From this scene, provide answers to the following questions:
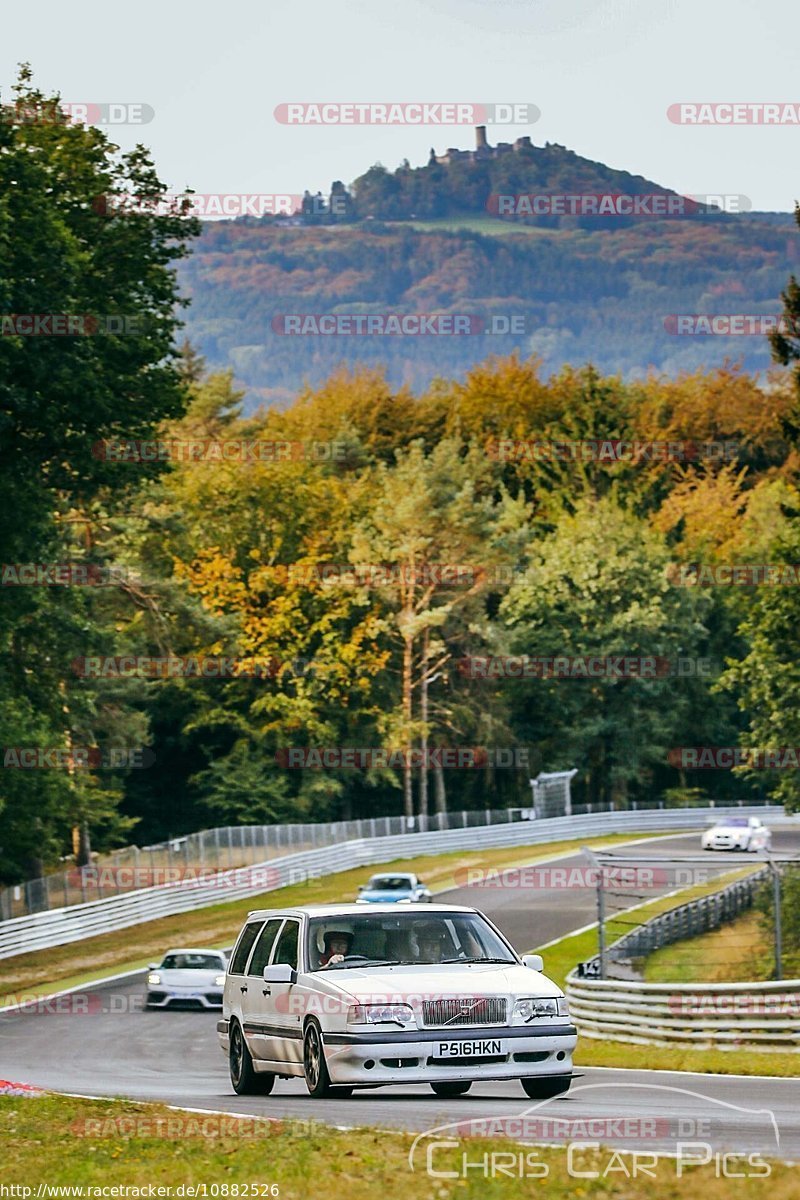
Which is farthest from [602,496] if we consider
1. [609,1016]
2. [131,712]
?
[609,1016]

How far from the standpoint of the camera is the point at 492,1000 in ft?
45.0

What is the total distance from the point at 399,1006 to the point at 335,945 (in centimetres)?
136

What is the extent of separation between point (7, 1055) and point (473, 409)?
99696 mm

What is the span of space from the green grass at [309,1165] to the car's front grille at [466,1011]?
0.65m

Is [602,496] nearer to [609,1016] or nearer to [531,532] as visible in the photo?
[531,532]

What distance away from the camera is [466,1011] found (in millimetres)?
13656

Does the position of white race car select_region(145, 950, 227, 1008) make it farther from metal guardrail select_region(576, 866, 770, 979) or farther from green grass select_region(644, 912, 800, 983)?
green grass select_region(644, 912, 800, 983)

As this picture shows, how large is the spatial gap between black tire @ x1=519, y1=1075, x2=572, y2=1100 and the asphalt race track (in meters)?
0.10

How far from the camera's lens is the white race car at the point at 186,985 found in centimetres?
3584

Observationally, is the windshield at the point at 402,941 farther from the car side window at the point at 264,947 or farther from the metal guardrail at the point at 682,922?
the metal guardrail at the point at 682,922

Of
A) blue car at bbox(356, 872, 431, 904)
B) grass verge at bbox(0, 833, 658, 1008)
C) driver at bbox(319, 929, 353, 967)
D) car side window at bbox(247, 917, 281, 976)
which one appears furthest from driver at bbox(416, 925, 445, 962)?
blue car at bbox(356, 872, 431, 904)

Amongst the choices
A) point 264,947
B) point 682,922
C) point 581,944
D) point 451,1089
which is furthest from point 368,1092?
point 581,944

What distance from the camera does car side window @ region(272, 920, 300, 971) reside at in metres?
15.1

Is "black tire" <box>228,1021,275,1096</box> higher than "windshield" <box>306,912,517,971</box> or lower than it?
lower
